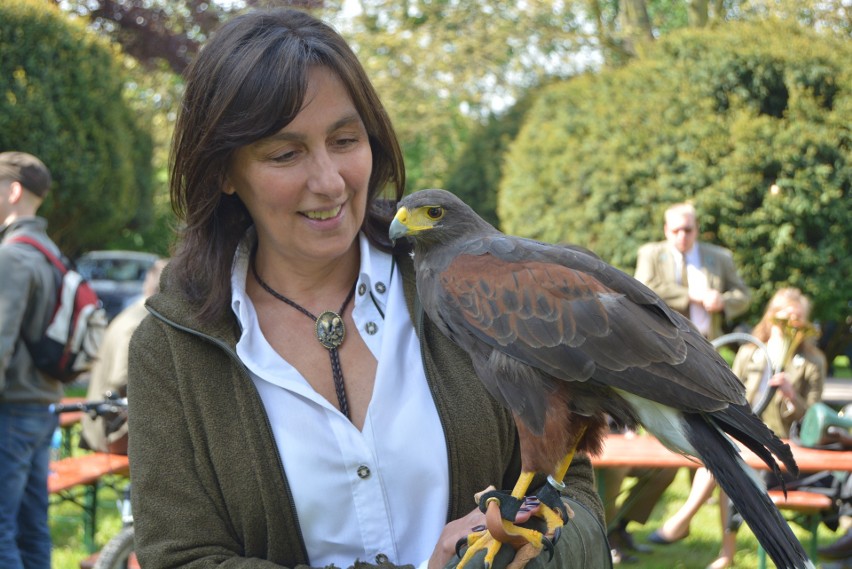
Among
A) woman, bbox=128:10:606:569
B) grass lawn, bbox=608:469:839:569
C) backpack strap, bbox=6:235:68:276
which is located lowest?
grass lawn, bbox=608:469:839:569

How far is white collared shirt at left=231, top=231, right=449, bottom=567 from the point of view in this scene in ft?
6.24

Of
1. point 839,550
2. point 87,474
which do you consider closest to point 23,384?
point 87,474

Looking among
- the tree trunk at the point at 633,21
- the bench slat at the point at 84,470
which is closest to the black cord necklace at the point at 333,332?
the bench slat at the point at 84,470

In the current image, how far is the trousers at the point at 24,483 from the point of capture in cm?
461

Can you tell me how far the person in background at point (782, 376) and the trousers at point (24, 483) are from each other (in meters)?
4.11

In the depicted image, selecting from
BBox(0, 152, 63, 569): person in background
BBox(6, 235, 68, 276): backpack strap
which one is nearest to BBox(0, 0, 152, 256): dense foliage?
BBox(0, 152, 63, 569): person in background

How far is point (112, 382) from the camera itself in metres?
5.44

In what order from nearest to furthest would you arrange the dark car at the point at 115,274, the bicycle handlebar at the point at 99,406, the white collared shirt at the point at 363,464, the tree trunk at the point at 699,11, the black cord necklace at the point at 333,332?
1. the white collared shirt at the point at 363,464
2. the black cord necklace at the point at 333,332
3. the bicycle handlebar at the point at 99,406
4. the tree trunk at the point at 699,11
5. the dark car at the point at 115,274

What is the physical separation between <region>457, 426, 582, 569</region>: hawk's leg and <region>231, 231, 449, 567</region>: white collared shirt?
0.21 meters

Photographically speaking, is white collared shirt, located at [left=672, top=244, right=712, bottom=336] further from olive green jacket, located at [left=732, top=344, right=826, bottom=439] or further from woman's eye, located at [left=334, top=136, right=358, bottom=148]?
woman's eye, located at [left=334, top=136, right=358, bottom=148]

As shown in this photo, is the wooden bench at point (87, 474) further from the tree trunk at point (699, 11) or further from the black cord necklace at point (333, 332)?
the tree trunk at point (699, 11)

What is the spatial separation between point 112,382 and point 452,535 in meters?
4.16

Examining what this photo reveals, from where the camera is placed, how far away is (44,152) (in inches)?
483

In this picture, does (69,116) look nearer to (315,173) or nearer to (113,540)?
(113,540)
